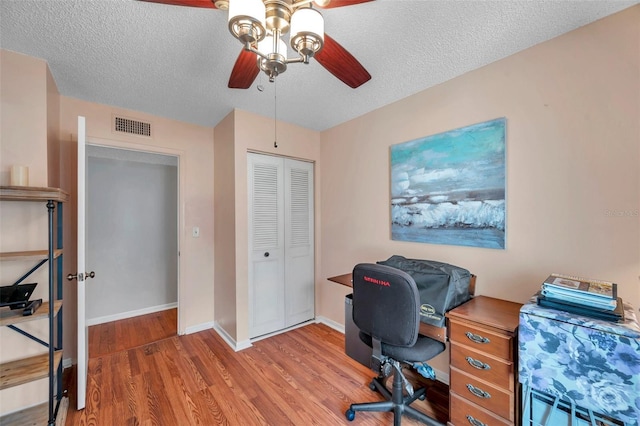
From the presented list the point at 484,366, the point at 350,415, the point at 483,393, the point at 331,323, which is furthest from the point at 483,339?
the point at 331,323

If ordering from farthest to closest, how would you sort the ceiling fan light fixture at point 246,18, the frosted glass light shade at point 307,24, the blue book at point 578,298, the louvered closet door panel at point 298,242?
the louvered closet door panel at point 298,242 < the blue book at point 578,298 < the frosted glass light shade at point 307,24 < the ceiling fan light fixture at point 246,18

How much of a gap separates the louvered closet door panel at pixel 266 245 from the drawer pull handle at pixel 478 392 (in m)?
2.08

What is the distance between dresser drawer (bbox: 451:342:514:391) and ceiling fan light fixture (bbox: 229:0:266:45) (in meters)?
1.94

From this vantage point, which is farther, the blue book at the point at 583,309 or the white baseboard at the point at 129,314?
the white baseboard at the point at 129,314

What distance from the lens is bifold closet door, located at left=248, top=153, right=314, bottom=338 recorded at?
2.92 metres

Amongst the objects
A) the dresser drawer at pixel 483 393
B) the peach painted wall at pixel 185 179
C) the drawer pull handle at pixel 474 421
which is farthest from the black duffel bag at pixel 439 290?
the peach painted wall at pixel 185 179

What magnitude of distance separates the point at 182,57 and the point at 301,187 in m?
1.82

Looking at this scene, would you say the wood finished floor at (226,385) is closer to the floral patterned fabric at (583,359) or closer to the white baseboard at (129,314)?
the white baseboard at (129,314)

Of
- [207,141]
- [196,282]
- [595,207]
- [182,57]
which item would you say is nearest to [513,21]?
[595,207]

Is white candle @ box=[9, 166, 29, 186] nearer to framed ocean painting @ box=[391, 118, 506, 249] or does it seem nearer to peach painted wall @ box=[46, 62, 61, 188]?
peach painted wall @ box=[46, 62, 61, 188]

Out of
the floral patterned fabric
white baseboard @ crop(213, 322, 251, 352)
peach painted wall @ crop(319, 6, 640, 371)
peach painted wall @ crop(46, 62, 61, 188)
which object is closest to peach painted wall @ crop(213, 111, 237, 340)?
white baseboard @ crop(213, 322, 251, 352)

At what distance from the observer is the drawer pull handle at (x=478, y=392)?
148cm

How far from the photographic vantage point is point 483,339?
1487 mm

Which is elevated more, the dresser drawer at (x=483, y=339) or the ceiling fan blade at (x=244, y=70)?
the ceiling fan blade at (x=244, y=70)
